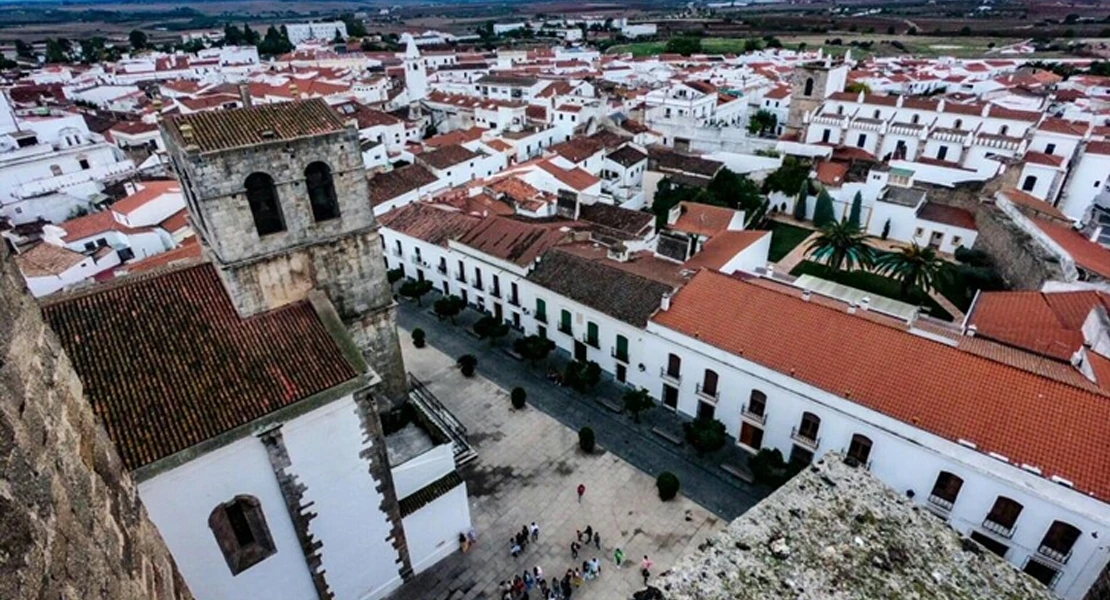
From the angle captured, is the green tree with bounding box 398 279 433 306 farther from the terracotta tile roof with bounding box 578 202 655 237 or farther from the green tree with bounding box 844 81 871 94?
the green tree with bounding box 844 81 871 94

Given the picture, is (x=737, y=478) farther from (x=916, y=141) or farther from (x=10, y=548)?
(x=916, y=141)

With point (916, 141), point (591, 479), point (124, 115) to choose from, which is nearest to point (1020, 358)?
point (591, 479)

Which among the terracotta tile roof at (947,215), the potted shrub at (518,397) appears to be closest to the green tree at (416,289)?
the potted shrub at (518,397)

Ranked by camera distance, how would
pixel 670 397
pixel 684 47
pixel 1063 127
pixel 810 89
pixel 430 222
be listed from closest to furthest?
1. pixel 670 397
2. pixel 430 222
3. pixel 1063 127
4. pixel 810 89
5. pixel 684 47

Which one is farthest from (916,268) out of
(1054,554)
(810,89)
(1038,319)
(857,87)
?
(857,87)

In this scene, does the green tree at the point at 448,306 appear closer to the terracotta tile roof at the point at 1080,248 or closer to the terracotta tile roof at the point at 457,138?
the terracotta tile roof at the point at 457,138

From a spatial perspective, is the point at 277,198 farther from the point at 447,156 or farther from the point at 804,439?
the point at 447,156

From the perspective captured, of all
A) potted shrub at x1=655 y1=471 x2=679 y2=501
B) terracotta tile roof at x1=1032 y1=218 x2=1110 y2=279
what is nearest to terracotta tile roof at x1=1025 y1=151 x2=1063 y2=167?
terracotta tile roof at x1=1032 y1=218 x2=1110 y2=279
